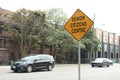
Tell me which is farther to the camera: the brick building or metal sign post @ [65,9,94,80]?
the brick building

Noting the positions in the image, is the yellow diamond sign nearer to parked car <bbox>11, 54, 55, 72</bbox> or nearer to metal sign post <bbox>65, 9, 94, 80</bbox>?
metal sign post <bbox>65, 9, 94, 80</bbox>

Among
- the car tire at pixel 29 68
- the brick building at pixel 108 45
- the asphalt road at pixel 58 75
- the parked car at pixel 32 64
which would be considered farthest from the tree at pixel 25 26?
the brick building at pixel 108 45

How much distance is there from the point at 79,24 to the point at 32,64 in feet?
63.6

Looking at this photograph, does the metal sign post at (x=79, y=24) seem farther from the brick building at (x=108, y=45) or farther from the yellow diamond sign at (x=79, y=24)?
the brick building at (x=108, y=45)

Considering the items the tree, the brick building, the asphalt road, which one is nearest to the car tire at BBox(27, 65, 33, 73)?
the asphalt road

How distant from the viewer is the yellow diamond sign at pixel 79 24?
12867 millimetres

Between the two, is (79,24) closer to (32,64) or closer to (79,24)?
(79,24)

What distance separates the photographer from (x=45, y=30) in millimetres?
60625

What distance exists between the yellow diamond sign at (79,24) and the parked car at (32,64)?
18611 mm

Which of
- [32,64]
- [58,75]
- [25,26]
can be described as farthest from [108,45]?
[58,75]

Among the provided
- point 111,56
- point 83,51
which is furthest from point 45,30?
point 111,56

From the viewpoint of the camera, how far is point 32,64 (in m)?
32.0

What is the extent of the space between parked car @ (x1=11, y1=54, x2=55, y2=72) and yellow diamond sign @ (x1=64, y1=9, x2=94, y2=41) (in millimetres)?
18611

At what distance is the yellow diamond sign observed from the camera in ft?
42.2
